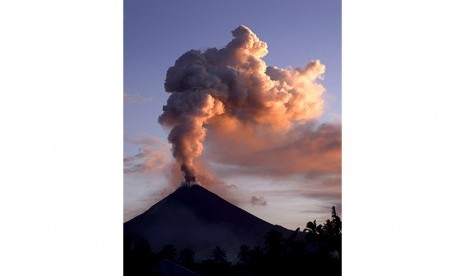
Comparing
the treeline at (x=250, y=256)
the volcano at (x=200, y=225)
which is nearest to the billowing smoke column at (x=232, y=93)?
the volcano at (x=200, y=225)

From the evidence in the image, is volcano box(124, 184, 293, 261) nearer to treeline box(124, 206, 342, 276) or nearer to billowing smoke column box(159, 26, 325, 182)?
treeline box(124, 206, 342, 276)

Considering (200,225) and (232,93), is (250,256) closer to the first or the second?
(200,225)

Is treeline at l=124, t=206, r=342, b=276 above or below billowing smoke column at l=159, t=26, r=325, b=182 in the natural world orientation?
below

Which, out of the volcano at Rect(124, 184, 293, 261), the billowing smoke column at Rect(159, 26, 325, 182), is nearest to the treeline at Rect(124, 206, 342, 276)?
the volcano at Rect(124, 184, 293, 261)

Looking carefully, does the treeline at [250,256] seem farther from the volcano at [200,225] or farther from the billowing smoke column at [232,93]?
the billowing smoke column at [232,93]
